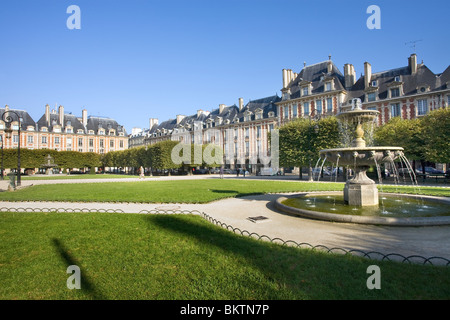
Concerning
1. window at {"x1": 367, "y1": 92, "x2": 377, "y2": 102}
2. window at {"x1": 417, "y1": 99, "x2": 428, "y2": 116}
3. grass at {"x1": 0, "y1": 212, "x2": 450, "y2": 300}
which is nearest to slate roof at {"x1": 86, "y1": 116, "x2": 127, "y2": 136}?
window at {"x1": 367, "y1": 92, "x2": 377, "y2": 102}

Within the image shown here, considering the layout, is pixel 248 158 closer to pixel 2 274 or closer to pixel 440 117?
pixel 440 117

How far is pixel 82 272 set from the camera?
4.31m

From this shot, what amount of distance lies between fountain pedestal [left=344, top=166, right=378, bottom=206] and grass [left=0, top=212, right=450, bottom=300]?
17.7 ft

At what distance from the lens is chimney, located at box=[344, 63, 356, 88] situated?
44562mm

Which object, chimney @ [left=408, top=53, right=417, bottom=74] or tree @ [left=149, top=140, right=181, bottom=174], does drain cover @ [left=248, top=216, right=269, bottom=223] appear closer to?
tree @ [left=149, top=140, right=181, bottom=174]

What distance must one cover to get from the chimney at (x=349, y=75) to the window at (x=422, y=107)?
1089 cm

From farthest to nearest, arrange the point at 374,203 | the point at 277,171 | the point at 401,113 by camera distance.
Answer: the point at 277,171 < the point at 401,113 < the point at 374,203

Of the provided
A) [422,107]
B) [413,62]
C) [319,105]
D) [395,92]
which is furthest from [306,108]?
[422,107]

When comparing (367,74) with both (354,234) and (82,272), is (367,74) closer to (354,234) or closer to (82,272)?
(354,234)

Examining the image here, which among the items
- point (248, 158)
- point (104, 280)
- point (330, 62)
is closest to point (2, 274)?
point (104, 280)

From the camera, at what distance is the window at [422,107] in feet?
119

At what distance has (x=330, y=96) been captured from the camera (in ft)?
145

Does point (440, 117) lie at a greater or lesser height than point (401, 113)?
lesser

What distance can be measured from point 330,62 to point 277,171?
21836mm
